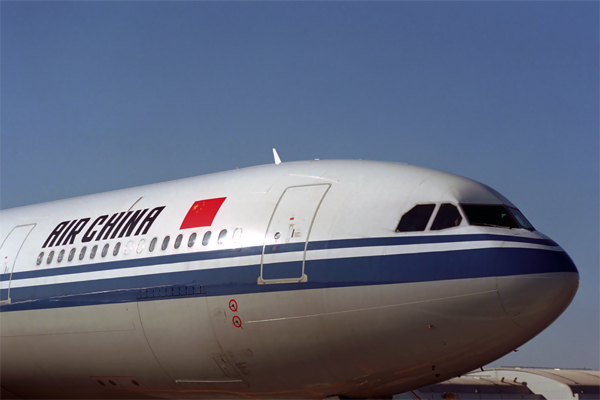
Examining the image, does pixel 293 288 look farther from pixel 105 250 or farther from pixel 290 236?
pixel 105 250

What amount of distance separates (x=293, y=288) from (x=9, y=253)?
889 cm

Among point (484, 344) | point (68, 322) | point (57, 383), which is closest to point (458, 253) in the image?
point (484, 344)

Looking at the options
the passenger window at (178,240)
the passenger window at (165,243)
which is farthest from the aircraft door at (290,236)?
the passenger window at (165,243)

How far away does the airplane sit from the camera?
41.9 feet

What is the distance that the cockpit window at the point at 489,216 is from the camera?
13.4 m

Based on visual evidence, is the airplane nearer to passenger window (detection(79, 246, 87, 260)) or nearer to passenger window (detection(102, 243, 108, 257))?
passenger window (detection(102, 243, 108, 257))

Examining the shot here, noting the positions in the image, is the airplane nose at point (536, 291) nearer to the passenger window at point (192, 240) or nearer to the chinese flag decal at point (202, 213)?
the chinese flag decal at point (202, 213)

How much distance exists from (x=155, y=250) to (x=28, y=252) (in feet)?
15.0

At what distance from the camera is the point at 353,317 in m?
13.2

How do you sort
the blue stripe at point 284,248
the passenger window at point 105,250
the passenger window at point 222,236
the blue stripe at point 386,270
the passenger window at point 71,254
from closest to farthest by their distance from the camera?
the blue stripe at point 386,270 < the blue stripe at point 284,248 < the passenger window at point 222,236 < the passenger window at point 105,250 < the passenger window at point 71,254

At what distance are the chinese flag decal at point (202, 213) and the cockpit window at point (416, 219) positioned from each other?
395cm

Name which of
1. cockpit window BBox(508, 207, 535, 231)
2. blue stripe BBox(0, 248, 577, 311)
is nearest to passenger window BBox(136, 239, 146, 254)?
blue stripe BBox(0, 248, 577, 311)

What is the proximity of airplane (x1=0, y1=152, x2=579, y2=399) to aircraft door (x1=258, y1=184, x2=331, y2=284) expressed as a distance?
0.08 ft

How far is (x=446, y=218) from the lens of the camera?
13375 mm
